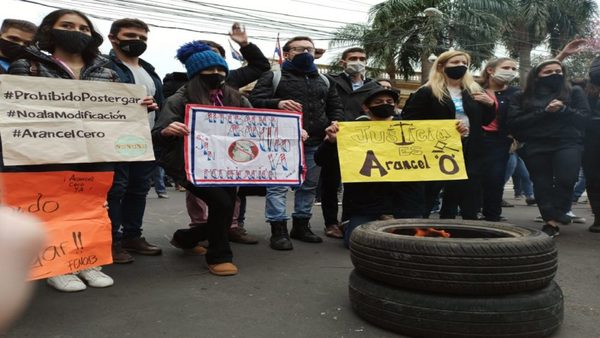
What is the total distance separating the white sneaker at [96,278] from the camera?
317 centimetres

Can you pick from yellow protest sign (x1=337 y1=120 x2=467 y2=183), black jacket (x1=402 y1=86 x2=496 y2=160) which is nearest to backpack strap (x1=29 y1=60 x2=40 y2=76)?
yellow protest sign (x1=337 y1=120 x2=467 y2=183)

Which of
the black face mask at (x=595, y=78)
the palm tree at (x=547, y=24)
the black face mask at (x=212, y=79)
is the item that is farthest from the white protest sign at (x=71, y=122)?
the palm tree at (x=547, y=24)

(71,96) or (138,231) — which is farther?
(138,231)

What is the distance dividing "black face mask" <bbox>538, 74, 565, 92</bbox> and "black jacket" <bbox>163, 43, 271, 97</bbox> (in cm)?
282

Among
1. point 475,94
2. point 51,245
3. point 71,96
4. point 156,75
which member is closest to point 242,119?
point 156,75

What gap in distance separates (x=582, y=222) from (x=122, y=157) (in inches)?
220

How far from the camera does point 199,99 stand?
3689 millimetres

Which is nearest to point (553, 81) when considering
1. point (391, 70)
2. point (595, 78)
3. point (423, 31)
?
point (595, 78)

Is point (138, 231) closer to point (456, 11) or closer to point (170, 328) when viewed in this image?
point (170, 328)

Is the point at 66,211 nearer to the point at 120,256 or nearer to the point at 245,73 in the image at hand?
the point at 120,256

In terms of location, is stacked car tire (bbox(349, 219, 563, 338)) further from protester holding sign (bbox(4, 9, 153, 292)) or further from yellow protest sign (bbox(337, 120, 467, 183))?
protester holding sign (bbox(4, 9, 153, 292))

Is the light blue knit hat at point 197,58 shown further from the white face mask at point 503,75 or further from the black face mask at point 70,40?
the white face mask at point 503,75

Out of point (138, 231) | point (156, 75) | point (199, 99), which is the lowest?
point (138, 231)

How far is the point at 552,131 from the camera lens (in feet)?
16.5
